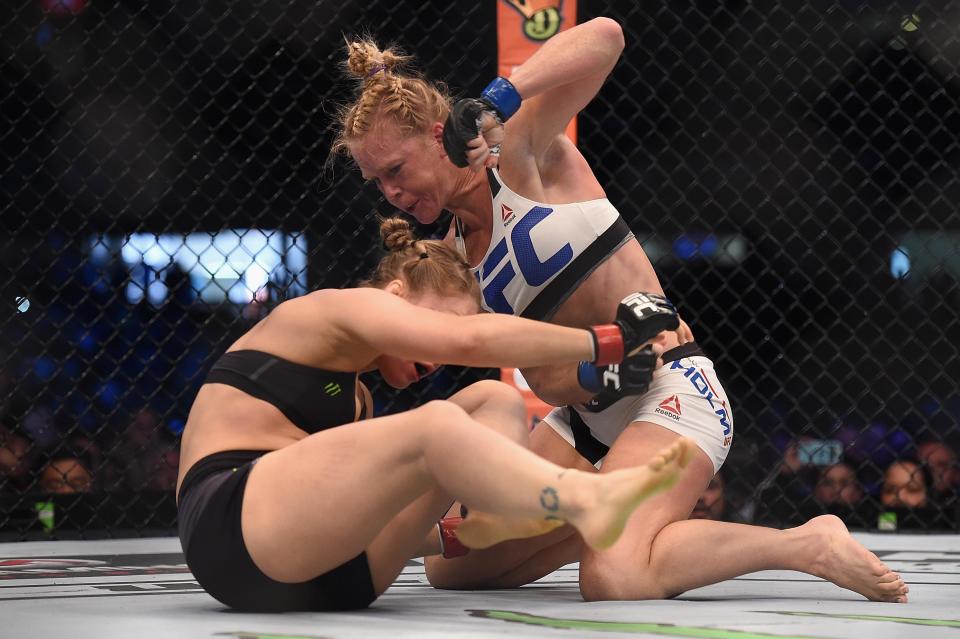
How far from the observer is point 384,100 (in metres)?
1.78

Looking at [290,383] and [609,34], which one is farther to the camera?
[609,34]

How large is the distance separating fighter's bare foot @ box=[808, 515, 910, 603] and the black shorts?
673 mm

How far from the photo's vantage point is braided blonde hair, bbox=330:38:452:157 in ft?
5.83

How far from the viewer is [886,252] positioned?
3744mm

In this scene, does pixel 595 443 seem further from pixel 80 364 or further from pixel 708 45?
pixel 708 45

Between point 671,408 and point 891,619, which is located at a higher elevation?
point 671,408

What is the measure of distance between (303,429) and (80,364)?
7.54 feet

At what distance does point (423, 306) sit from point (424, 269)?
0.05 meters

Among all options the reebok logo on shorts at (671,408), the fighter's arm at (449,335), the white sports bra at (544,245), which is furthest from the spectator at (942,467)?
the fighter's arm at (449,335)

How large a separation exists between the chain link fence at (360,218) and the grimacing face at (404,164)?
1.48 m

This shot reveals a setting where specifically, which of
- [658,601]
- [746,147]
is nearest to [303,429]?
[658,601]

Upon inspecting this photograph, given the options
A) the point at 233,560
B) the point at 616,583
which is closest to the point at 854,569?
the point at 616,583

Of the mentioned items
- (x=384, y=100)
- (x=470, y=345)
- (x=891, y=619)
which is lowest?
(x=891, y=619)

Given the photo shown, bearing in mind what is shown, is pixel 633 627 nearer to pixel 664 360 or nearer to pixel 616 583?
pixel 616 583
